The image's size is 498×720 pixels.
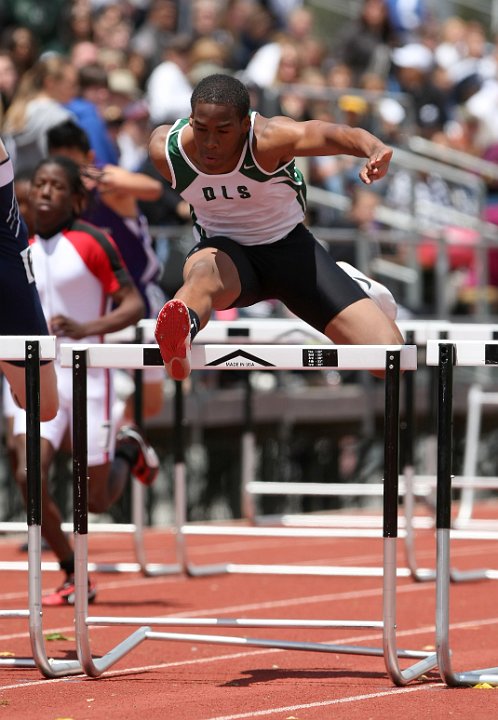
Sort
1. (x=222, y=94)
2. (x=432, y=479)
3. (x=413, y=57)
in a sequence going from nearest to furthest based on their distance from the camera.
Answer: (x=222, y=94), (x=432, y=479), (x=413, y=57)

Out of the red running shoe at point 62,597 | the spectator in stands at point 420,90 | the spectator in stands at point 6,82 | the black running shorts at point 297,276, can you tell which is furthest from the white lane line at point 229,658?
the spectator in stands at point 420,90

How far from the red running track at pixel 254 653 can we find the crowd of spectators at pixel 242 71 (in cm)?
337

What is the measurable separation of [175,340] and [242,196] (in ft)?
3.63

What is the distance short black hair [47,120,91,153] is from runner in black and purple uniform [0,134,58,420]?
2.70m

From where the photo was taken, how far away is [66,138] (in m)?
8.67

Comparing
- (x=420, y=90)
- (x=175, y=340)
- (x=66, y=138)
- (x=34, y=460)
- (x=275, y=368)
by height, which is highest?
(x=420, y=90)

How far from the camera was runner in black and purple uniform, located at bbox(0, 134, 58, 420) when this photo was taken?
589 cm

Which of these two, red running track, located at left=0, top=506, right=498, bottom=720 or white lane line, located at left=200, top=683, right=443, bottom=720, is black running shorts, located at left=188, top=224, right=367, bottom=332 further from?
white lane line, located at left=200, top=683, right=443, bottom=720

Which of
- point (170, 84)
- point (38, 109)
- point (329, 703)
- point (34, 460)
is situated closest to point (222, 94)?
point (34, 460)

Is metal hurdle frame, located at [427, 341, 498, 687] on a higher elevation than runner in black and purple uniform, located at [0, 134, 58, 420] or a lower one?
lower

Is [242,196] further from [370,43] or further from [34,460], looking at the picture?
[370,43]

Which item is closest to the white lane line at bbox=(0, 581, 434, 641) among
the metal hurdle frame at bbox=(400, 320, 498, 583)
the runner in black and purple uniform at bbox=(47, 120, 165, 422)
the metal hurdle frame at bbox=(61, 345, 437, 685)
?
the metal hurdle frame at bbox=(400, 320, 498, 583)

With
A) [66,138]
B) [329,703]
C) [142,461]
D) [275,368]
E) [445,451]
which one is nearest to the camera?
[329,703]

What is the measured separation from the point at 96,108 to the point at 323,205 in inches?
149
